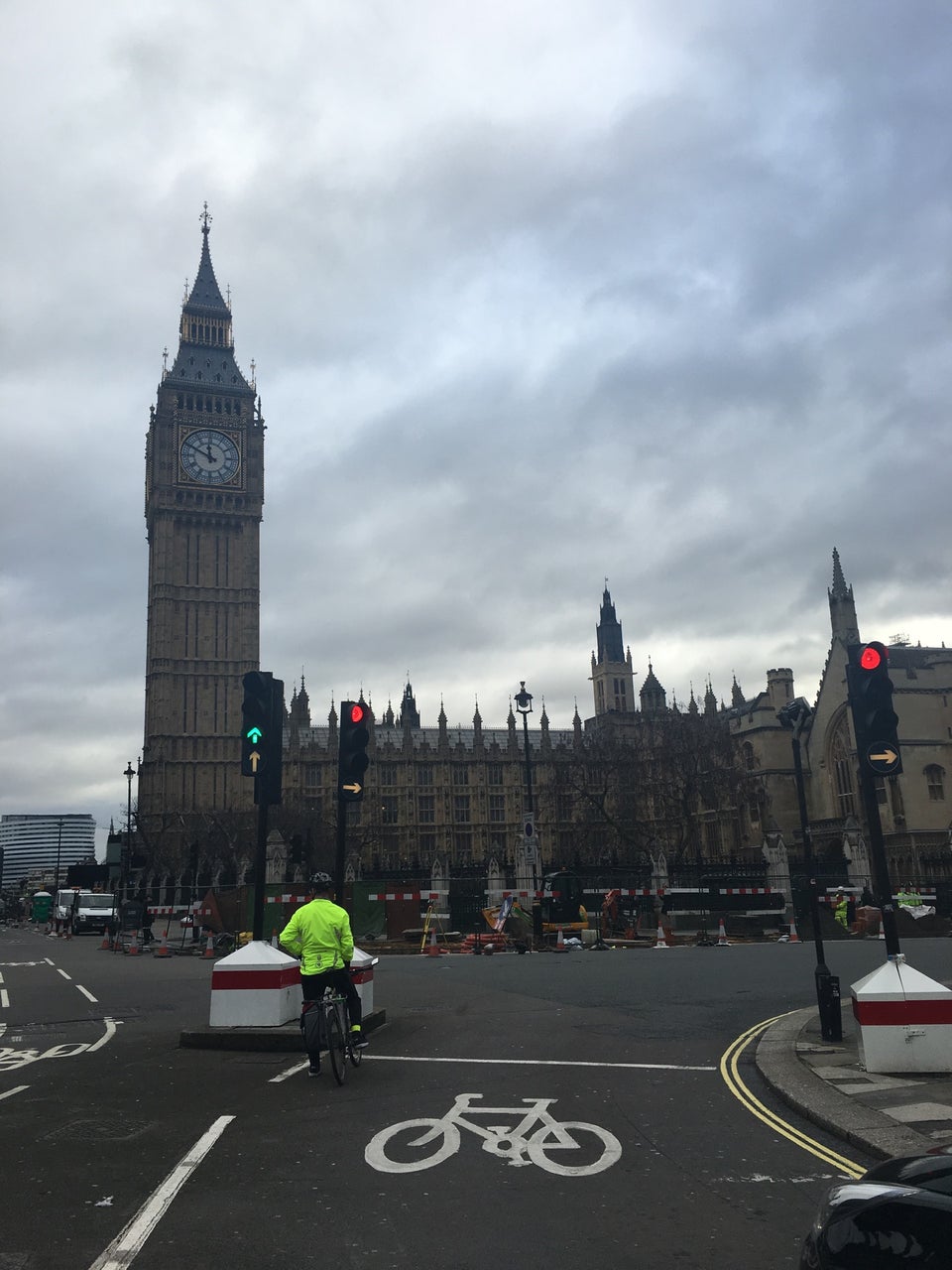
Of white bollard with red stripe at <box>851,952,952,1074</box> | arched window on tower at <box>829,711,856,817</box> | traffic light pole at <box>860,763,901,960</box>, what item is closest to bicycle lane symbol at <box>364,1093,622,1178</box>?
white bollard with red stripe at <box>851,952,952,1074</box>

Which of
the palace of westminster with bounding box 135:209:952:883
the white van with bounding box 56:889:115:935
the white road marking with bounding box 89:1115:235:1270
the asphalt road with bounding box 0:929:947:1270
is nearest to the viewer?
the white road marking with bounding box 89:1115:235:1270

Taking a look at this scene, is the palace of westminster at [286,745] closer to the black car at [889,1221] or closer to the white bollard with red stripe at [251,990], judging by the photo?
the white bollard with red stripe at [251,990]

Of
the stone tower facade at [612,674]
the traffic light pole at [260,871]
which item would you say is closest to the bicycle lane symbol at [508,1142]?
the traffic light pole at [260,871]

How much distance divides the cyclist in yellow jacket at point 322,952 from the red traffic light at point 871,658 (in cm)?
571

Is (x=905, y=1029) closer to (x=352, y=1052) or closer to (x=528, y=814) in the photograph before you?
(x=352, y=1052)

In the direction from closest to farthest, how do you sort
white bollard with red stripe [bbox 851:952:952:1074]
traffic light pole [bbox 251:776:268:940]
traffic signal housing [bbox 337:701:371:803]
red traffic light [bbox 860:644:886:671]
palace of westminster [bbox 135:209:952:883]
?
white bollard with red stripe [bbox 851:952:952:1074]
red traffic light [bbox 860:644:886:671]
traffic light pole [bbox 251:776:268:940]
traffic signal housing [bbox 337:701:371:803]
palace of westminster [bbox 135:209:952:883]

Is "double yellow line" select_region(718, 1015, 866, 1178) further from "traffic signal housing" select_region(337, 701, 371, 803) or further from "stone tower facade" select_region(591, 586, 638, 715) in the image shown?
"stone tower facade" select_region(591, 586, 638, 715)

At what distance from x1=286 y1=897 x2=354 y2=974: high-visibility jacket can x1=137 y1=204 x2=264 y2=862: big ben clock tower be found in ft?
293

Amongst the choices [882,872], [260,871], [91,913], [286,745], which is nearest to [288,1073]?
[260,871]

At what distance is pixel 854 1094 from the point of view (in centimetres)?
780

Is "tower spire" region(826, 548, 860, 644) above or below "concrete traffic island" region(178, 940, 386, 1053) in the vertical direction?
above

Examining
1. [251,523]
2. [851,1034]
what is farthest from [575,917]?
[251,523]

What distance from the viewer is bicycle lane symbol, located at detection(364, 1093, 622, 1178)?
6.21 m

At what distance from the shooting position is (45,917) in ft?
267
